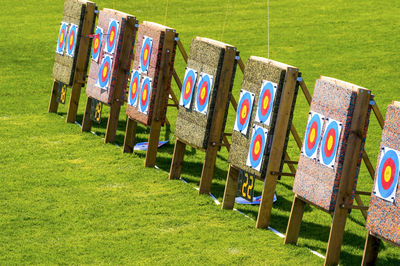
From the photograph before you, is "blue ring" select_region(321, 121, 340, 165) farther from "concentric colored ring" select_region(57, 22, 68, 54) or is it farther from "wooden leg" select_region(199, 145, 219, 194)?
"concentric colored ring" select_region(57, 22, 68, 54)

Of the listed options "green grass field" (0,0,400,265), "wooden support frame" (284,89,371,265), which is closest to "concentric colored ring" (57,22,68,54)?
"green grass field" (0,0,400,265)

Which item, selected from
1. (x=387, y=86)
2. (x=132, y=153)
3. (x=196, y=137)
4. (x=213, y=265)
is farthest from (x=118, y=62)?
(x=387, y=86)

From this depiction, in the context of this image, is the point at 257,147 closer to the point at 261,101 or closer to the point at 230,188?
the point at 261,101

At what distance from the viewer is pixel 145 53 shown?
1067 centimetres

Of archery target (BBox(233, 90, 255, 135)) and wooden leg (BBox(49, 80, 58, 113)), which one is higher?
archery target (BBox(233, 90, 255, 135))

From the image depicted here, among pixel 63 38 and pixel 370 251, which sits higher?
pixel 63 38

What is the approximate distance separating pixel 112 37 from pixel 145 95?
1310mm

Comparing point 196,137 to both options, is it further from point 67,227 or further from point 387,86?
point 387,86

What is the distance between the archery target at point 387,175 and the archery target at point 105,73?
510cm

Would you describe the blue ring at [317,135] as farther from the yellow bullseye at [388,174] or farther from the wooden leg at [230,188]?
the wooden leg at [230,188]

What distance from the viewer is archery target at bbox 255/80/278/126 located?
8586 mm

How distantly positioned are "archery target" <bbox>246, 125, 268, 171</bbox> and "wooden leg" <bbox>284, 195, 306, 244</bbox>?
0.63 meters

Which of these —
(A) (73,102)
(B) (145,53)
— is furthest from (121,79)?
(A) (73,102)

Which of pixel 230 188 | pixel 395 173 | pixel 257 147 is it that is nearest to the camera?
pixel 395 173
